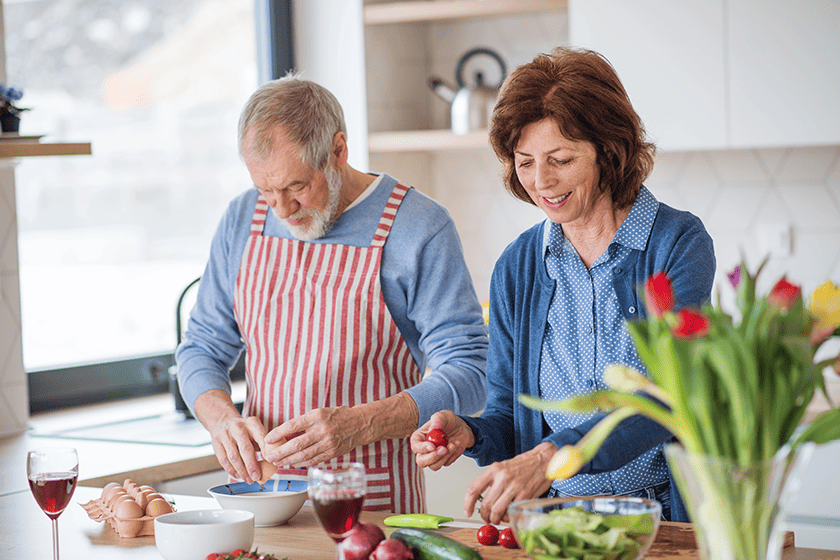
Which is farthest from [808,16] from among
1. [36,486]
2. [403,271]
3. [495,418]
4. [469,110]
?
[36,486]

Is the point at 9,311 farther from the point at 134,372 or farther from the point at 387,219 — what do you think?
the point at 387,219

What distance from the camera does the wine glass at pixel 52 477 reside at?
1297mm

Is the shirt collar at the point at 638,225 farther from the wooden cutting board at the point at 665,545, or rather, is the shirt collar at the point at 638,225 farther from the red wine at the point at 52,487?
the red wine at the point at 52,487

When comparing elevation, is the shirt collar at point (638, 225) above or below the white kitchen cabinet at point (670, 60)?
below

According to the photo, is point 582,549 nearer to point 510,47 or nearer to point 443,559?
point 443,559

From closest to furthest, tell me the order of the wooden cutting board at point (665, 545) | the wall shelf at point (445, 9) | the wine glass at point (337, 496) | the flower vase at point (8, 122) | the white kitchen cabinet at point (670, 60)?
the wine glass at point (337, 496) → the wooden cutting board at point (665, 545) → the flower vase at point (8, 122) → the white kitchen cabinet at point (670, 60) → the wall shelf at point (445, 9)

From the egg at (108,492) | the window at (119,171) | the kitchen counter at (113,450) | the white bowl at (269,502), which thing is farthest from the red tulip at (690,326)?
the window at (119,171)

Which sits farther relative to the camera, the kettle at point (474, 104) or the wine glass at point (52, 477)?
the kettle at point (474, 104)

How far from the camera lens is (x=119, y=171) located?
3027mm

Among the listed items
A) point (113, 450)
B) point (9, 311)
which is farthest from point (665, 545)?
point (9, 311)

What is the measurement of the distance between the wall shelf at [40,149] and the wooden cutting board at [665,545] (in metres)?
1.29

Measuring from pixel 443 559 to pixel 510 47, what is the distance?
253cm

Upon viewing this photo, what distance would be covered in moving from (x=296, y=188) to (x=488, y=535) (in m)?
0.74

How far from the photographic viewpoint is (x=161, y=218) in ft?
10.3
